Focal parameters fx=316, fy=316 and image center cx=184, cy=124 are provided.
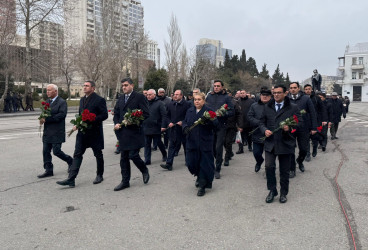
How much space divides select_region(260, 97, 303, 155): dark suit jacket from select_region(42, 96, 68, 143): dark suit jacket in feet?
12.9

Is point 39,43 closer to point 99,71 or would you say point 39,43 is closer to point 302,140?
point 99,71

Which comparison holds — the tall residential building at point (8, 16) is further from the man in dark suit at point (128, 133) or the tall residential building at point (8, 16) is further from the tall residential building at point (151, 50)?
the man in dark suit at point (128, 133)

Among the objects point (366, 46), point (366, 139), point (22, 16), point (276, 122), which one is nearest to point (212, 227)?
point (276, 122)

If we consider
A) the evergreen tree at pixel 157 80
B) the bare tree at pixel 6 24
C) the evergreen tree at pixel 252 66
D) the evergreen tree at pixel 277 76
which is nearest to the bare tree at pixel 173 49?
the evergreen tree at pixel 157 80

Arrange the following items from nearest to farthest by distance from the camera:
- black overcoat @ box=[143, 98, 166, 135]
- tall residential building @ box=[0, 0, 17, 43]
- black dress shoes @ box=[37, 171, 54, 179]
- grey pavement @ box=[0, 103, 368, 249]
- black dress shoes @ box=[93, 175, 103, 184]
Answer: grey pavement @ box=[0, 103, 368, 249] < black dress shoes @ box=[93, 175, 103, 184] < black dress shoes @ box=[37, 171, 54, 179] < black overcoat @ box=[143, 98, 166, 135] < tall residential building @ box=[0, 0, 17, 43]

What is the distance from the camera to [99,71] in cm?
3862

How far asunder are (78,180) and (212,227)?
3.44 meters

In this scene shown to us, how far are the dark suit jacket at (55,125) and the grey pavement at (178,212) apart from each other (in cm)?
84

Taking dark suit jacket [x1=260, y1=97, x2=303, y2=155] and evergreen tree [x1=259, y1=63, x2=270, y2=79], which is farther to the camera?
evergreen tree [x1=259, y1=63, x2=270, y2=79]

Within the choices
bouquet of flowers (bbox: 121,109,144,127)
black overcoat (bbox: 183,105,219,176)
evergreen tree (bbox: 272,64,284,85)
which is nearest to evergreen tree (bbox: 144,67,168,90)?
bouquet of flowers (bbox: 121,109,144,127)

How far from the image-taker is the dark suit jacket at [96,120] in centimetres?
585

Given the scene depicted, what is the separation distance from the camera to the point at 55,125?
638 centimetres

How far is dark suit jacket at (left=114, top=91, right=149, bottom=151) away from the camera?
5.66 metres

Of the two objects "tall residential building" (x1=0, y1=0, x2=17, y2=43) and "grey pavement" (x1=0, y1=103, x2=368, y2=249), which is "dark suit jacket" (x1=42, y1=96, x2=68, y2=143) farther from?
"tall residential building" (x1=0, y1=0, x2=17, y2=43)
